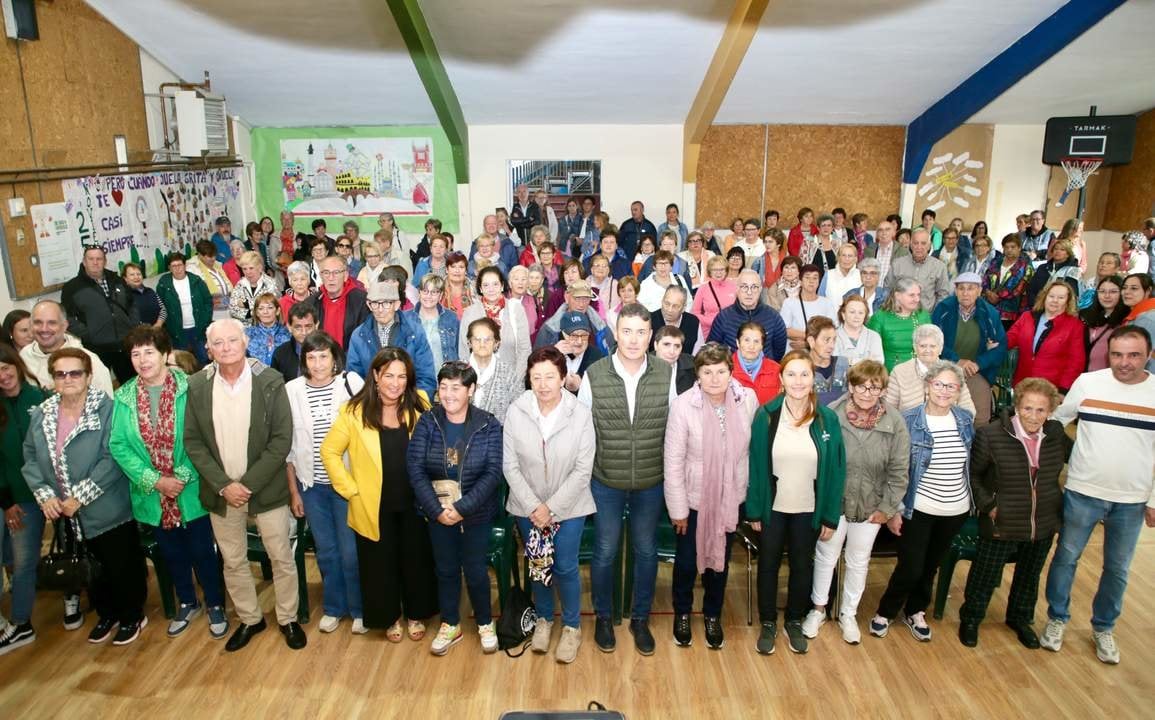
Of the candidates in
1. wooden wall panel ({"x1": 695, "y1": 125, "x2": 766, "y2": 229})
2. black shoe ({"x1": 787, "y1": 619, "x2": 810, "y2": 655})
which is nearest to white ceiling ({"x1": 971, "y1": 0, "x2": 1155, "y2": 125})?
wooden wall panel ({"x1": 695, "y1": 125, "x2": 766, "y2": 229})

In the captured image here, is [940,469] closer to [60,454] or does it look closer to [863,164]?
[60,454]

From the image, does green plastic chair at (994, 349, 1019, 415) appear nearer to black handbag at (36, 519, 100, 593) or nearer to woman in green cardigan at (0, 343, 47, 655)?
black handbag at (36, 519, 100, 593)

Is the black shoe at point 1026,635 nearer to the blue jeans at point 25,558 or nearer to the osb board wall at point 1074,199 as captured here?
the blue jeans at point 25,558

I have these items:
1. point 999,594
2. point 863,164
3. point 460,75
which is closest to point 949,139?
point 863,164

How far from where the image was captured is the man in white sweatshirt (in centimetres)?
331

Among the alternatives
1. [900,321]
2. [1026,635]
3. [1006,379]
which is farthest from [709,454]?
[1006,379]

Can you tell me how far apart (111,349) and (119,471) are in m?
2.76

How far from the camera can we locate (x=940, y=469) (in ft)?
11.2

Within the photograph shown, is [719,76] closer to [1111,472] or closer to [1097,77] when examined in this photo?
[1097,77]

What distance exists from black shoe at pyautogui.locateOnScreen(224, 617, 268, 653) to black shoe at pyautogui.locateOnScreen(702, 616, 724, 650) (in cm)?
221

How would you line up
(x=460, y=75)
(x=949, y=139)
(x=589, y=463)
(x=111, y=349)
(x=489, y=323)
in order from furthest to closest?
(x=949, y=139)
(x=460, y=75)
(x=111, y=349)
(x=489, y=323)
(x=589, y=463)

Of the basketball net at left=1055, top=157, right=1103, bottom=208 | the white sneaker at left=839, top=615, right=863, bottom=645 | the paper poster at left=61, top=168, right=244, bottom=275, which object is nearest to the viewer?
the white sneaker at left=839, top=615, right=863, bottom=645

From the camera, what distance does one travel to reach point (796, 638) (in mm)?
3578

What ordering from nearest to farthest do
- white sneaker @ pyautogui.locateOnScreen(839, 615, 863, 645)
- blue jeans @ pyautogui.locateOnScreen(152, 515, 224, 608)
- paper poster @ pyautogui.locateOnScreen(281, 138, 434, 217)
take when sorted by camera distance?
blue jeans @ pyautogui.locateOnScreen(152, 515, 224, 608)
white sneaker @ pyautogui.locateOnScreen(839, 615, 863, 645)
paper poster @ pyautogui.locateOnScreen(281, 138, 434, 217)
